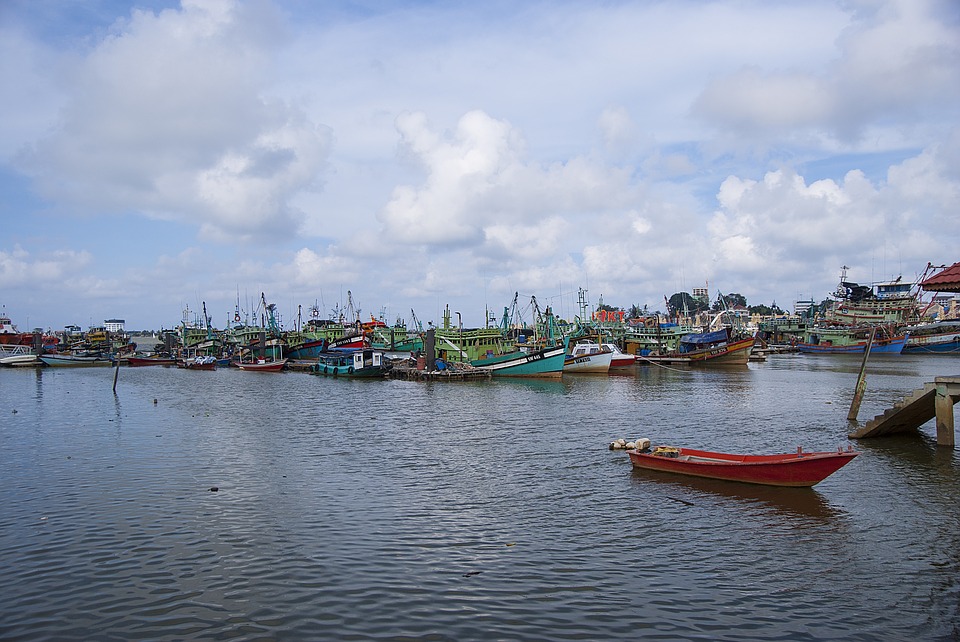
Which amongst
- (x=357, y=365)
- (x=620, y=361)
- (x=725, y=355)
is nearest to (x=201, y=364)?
(x=357, y=365)

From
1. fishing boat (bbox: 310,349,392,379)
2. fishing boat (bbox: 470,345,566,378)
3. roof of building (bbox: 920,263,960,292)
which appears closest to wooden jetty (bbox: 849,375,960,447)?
roof of building (bbox: 920,263,960,292)

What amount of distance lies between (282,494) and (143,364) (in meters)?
86.3

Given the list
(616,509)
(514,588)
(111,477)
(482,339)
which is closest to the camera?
(514,588)

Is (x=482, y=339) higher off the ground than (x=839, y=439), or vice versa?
(x=482, y=339)

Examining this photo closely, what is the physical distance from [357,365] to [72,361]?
159 feet

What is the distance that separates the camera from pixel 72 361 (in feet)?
282

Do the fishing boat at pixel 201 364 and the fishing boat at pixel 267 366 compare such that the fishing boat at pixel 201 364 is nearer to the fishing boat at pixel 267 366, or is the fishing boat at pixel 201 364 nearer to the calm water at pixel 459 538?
the fishing boat at pixel 267 366

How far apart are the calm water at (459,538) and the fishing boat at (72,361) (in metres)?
67.2

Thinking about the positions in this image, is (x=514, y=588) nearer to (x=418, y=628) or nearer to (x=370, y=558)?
(x=418, y=628)

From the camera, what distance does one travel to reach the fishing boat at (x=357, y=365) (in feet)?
207

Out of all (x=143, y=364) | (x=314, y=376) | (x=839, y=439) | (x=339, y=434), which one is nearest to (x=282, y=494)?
(x=339, y=434)

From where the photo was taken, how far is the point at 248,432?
93.0 feet

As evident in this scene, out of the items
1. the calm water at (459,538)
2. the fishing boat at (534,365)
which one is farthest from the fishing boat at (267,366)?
the calm water at (459,538)

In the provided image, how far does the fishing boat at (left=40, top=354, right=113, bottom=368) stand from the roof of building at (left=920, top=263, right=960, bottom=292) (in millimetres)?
96209
